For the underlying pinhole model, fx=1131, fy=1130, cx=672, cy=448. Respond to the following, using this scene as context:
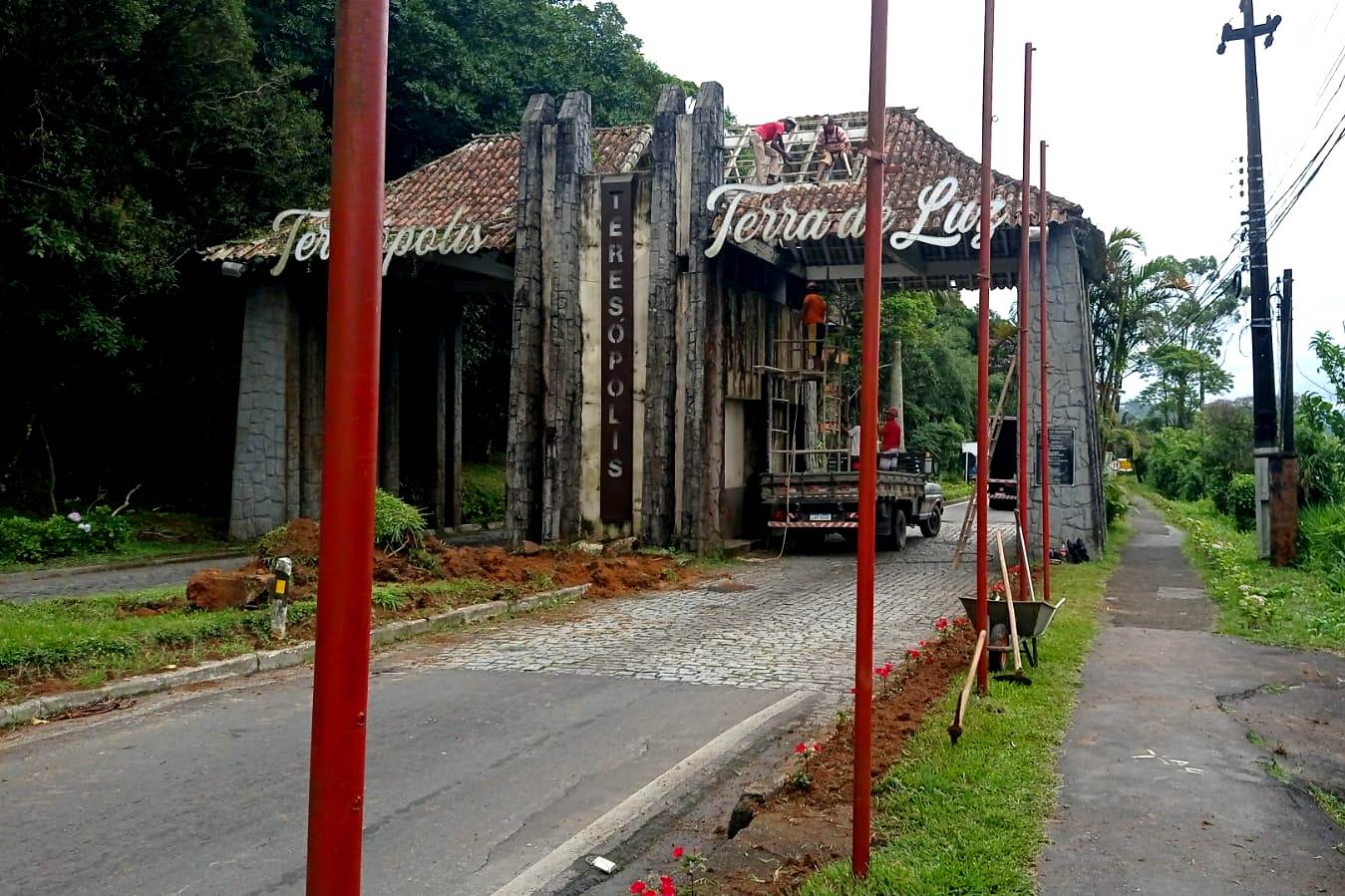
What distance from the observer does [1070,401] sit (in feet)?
59.9

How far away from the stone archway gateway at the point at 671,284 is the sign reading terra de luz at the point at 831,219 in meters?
0.04

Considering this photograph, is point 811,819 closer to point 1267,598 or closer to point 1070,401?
point 1267,598

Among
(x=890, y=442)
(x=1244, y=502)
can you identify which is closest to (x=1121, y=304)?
(x=1244, y=502)

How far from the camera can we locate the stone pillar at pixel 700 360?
18.6m

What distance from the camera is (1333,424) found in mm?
19547

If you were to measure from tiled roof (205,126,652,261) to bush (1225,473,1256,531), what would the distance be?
615 inches

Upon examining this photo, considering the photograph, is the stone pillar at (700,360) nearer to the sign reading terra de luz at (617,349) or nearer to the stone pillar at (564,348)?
the sign reading terra de luz at (617,349)

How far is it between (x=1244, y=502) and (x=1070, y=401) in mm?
10233

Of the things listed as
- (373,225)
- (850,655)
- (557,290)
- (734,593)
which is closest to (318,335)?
(557,290)

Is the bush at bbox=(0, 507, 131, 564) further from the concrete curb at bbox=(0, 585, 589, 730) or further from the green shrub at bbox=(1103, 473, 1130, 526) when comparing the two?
the green shrub at bbox=(1103, 473, 1130, 526)

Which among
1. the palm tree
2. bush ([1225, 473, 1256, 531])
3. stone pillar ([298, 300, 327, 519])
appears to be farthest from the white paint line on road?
the palm tree

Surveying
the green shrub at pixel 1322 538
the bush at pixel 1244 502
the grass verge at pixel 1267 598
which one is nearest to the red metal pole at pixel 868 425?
the grass verge at pixel 1267 598

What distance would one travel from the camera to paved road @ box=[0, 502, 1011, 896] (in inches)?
199

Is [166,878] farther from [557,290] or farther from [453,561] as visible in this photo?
[557,290]
